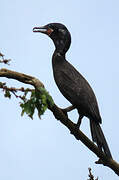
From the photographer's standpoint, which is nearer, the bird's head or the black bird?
the black bird

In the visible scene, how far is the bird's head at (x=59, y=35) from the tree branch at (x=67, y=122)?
76.9 inches

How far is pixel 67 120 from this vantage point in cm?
592

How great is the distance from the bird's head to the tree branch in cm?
195

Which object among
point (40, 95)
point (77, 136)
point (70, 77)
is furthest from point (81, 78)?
point (40, 95)

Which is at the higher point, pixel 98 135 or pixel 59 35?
pixel 59 35

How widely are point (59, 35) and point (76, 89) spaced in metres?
1.18

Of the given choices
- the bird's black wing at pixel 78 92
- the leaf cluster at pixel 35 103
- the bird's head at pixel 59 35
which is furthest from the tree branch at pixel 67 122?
the bird's head at pixel 59 35

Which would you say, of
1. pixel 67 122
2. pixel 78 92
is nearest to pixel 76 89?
pixel 78 92

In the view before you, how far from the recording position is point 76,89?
7.06 m

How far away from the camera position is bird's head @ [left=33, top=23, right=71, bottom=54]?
24.7 feet

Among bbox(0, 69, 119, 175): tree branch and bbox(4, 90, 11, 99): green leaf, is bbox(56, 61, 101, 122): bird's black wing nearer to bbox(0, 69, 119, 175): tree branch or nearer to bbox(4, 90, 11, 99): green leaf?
bbox(0, 69, 119, 175): tree branch

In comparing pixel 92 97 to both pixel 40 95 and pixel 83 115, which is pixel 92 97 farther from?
Result: pixel 40 95

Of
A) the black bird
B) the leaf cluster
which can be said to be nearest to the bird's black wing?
the black bird

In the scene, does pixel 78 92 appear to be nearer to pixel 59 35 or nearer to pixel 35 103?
pixel 59 35
